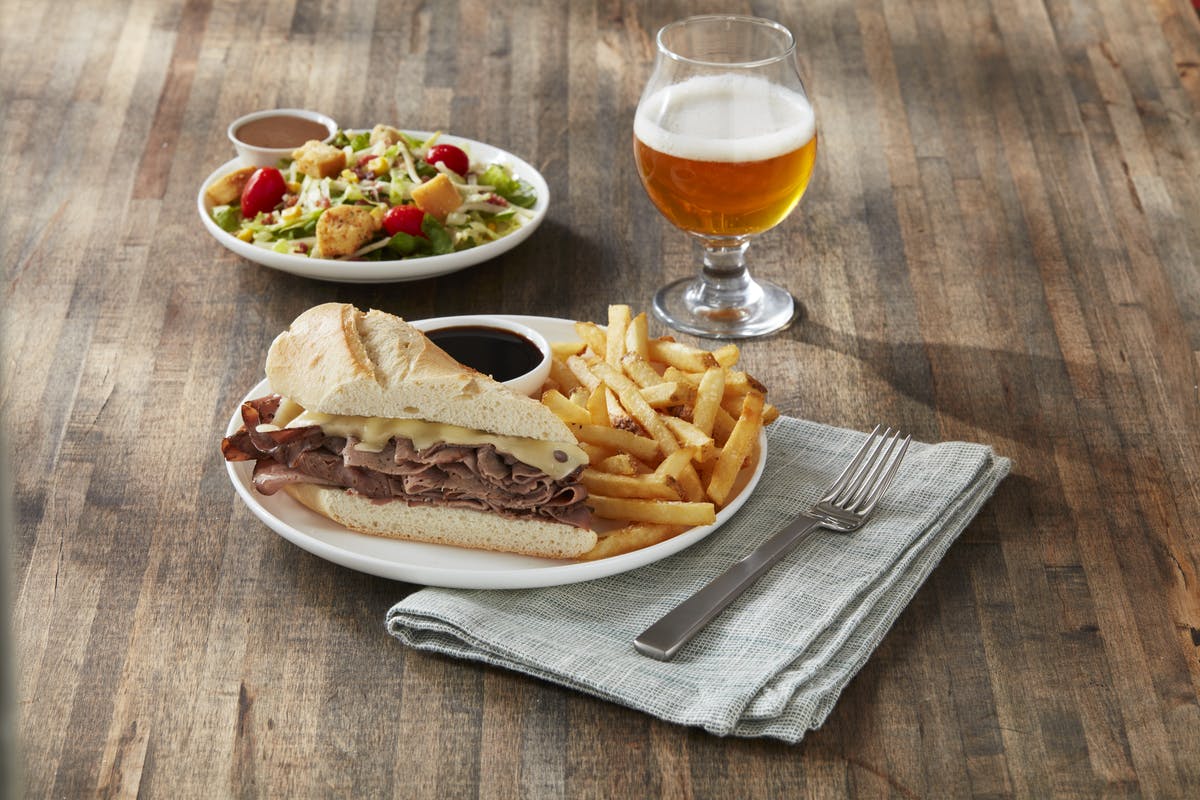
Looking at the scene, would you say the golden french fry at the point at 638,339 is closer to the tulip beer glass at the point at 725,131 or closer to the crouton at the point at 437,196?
the tulip beer glass at the point at 725,131

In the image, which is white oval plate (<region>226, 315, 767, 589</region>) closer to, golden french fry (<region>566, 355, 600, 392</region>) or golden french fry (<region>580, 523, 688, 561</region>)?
golden french fry (<region>580, 523, 688, 561</region>)

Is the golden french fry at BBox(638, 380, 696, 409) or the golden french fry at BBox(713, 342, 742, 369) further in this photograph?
the golden french fry at BBox(713, 342, 742, 369)

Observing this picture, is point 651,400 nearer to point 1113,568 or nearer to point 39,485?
point 1113,568

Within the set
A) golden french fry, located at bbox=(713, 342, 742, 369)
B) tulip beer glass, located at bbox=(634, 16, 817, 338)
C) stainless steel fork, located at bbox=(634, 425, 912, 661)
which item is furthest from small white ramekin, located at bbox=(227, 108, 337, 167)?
stainless steel fork, located at bbox=(634, 425, 912, 661)

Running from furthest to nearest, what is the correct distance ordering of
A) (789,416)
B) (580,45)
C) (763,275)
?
(580,45), (763,275), (789,416)

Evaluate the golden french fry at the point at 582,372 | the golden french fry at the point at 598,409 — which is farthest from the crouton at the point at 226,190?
the golden french fry at the point at 598,409

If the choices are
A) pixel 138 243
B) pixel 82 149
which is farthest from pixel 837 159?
pixel 82 149
